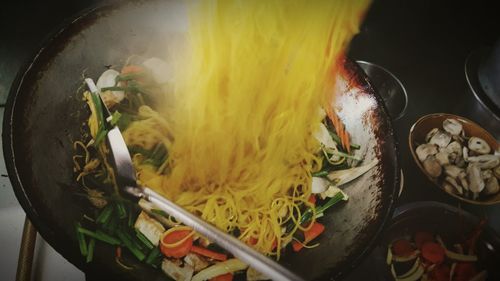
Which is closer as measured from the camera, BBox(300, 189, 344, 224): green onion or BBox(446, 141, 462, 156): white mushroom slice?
BBox(300, 189, 344, 224): green onion

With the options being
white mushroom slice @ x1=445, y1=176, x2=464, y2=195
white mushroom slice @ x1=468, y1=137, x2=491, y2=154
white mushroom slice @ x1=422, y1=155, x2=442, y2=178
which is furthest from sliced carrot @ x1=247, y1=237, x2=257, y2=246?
white mushroom slice @ x1=468, y1=137, x2=491, y2=154

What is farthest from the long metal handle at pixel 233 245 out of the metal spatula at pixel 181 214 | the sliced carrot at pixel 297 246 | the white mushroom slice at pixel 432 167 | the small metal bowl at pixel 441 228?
the white mushroom slice at pixel 432 167

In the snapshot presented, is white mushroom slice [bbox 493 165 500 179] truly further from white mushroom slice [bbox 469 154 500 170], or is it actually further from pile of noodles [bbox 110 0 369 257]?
pile of noodles [bbox 110 0 369 257]

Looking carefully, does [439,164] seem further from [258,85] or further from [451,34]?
[451,34]

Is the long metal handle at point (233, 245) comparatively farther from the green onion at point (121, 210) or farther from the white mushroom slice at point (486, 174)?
the white mushroom slice at point (486, 174)

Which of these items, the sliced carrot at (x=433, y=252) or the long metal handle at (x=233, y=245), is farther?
the sliced carrot at (x=433, y=252)

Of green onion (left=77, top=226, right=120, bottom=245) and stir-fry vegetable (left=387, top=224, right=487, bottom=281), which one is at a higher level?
green onion (left=77, top=226, right=120, bottom=245)
